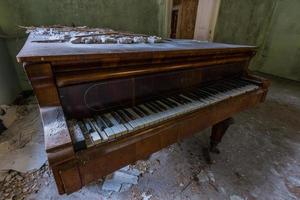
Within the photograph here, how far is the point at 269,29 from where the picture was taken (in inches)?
182

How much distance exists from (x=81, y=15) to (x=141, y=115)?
2.74 m

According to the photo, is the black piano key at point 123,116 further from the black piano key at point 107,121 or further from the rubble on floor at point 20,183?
the rubble on floor at point 20,183

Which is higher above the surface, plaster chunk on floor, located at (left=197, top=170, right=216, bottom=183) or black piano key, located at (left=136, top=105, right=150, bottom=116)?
black piano key, located at (left=136, top=105, right=150, bottom=116)

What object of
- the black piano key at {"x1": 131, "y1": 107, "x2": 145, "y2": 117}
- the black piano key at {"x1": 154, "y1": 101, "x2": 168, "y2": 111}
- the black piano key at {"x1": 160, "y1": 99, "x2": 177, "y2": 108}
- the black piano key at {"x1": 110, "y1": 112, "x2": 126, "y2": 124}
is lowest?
the black piano key at {"x1": 160, "y1": 99, "x2": 177, "y2": 108}

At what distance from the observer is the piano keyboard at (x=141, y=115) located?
0.71m

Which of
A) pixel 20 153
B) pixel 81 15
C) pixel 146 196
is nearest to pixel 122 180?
pixel 146 196

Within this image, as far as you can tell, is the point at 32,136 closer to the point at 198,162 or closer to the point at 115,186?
the point at 115,186

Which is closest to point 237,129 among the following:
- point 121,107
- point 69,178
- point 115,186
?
point 115,186

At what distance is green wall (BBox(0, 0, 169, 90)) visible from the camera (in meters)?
2.58

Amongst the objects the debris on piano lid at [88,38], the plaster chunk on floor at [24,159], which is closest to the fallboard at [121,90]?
the debris on piano lid at [88,38]

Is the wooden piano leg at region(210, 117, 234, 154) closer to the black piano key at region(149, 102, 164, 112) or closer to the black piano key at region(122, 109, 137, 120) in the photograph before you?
the black piano key at region(149, 102, 164, 112)

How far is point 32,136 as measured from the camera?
199 cm

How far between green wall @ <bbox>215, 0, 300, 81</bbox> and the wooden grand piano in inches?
136

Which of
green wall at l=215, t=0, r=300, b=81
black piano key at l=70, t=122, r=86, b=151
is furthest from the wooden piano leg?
green wall at l=215, t=0, r=300, b=81
